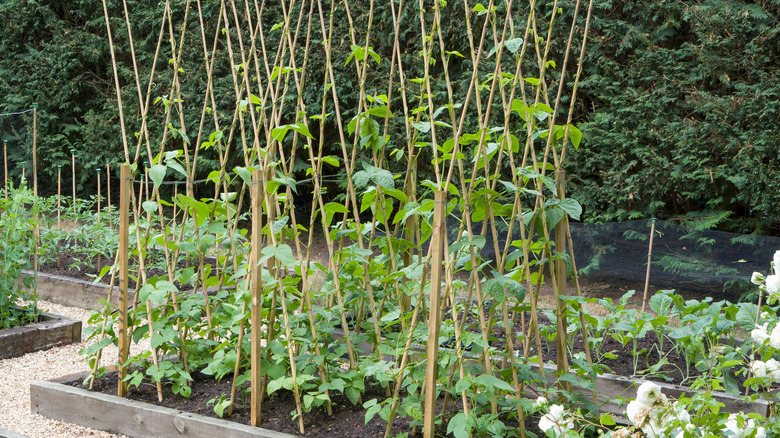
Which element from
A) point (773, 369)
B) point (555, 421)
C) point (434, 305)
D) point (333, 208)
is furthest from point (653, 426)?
point (333, 208)

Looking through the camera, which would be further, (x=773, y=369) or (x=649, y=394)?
(x=773, y=369)

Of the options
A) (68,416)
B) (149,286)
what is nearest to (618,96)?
(149,286)

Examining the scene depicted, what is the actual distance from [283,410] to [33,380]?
65.8 inches

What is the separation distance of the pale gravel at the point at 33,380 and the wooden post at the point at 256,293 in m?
0.69

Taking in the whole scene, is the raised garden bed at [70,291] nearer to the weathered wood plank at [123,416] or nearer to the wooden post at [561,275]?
the weathered wood plank at [123,416]

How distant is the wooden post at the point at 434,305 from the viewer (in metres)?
1.95

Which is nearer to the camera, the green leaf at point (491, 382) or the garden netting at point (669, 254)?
the green leaf at point (491, 382)

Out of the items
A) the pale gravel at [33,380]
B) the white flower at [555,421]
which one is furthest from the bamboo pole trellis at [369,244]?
the white flower at [555,421]

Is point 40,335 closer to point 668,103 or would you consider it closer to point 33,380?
point 33,380

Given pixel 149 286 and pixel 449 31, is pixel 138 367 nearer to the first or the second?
pixel 149 286

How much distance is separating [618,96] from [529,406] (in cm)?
423

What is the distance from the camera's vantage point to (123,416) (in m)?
2.56

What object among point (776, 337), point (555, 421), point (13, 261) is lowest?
point (13, 261)

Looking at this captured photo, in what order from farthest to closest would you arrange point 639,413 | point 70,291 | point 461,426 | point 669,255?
point 70,291, point 669,255, point 461,426, point 639,413
